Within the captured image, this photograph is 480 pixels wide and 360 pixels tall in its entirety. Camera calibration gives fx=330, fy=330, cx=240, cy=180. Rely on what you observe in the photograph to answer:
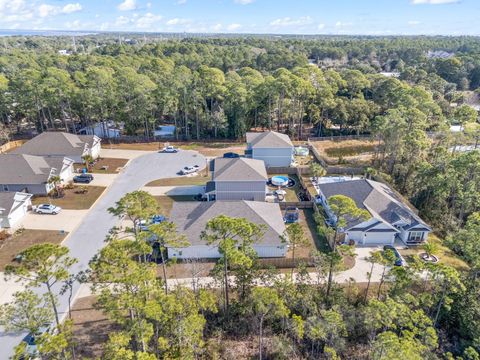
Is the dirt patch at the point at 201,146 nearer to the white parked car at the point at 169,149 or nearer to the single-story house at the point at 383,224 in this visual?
the white parked car at the point at 169,149

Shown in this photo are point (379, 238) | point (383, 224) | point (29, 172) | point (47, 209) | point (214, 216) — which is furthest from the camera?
point (29, 172)

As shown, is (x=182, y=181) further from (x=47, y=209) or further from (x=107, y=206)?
(x=47, y=209)

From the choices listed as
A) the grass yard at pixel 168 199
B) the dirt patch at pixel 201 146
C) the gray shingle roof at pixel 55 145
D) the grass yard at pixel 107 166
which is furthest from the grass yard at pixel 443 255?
the gray shingle roof at pixel 55 145

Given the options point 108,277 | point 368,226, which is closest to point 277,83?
point 368,226

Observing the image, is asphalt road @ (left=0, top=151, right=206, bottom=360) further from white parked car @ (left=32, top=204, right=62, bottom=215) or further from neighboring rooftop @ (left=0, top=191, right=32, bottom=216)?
neighboring rooftop @ (left=0, top=191, right=32, bottom=216)

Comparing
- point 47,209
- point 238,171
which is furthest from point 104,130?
point 238,171

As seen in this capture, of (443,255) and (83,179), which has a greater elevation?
(83,179)

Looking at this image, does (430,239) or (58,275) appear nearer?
(58,275)

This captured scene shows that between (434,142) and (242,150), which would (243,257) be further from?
(434,142)
